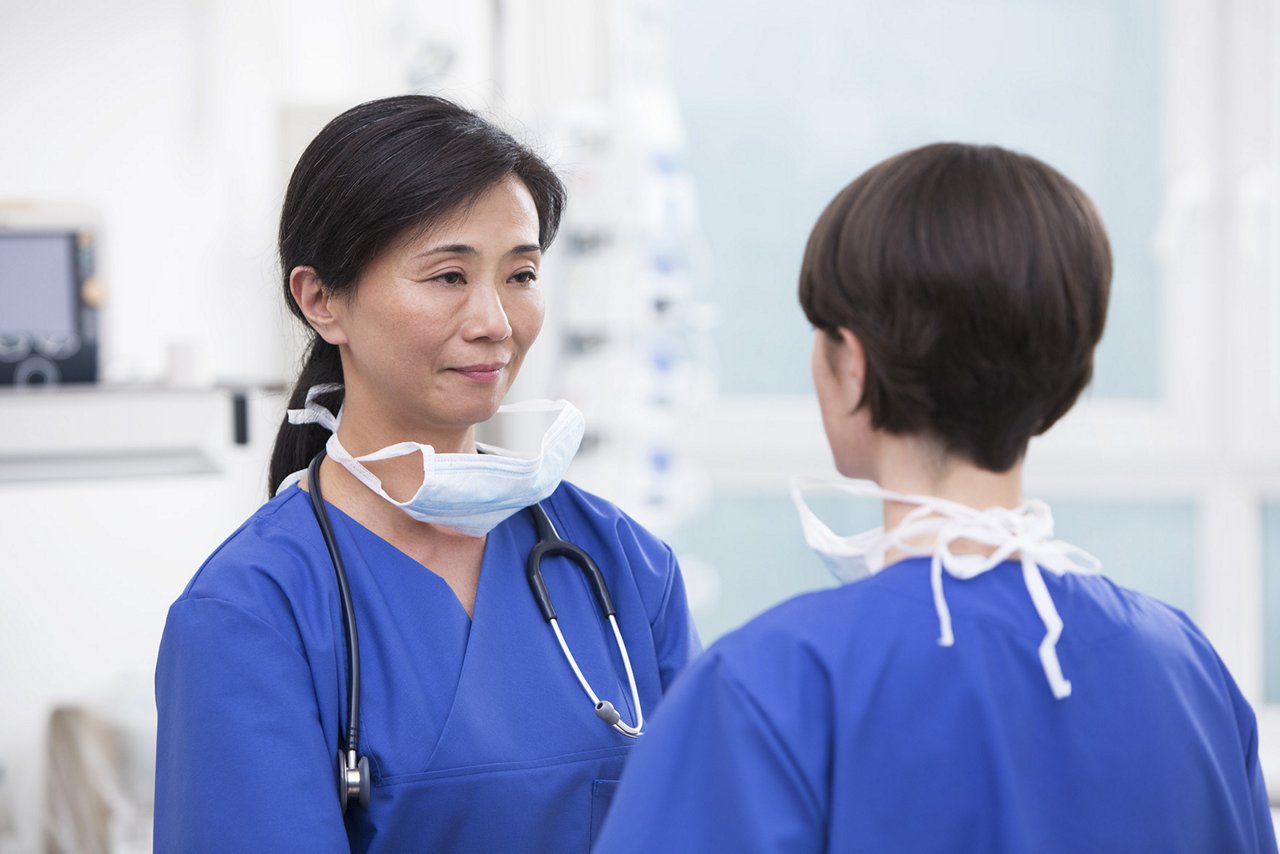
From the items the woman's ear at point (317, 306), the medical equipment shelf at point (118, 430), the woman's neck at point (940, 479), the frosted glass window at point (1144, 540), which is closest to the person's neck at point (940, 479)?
the woman's neck at point (940, 479)

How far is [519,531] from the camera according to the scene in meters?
1.28

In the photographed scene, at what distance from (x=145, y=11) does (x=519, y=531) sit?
1570 millimetres

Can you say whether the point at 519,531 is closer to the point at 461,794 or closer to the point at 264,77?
the point at 461,794

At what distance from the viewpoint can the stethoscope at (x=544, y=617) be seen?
3.42ft

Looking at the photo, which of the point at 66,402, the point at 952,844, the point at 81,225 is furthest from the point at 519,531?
the point at 81,225

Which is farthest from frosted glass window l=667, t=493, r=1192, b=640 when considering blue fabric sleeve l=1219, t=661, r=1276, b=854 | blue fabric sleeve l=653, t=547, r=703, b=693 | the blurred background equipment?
blue fabric sleeve l=1219, t=661, r=1276, b=854

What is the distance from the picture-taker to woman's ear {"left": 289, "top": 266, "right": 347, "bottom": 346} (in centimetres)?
118

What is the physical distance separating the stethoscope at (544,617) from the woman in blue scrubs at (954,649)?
320 mm

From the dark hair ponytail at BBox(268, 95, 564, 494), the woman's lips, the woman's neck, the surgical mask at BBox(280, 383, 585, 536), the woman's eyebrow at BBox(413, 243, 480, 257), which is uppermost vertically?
the dark hair ponytail at BBox(268, 95, 564, 494)

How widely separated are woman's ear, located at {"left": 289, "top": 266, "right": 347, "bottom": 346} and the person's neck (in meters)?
0.57

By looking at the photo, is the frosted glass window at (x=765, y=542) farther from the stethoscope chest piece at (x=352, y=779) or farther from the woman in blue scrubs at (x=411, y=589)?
the stethoscope chest piece at (x=352, y=779)

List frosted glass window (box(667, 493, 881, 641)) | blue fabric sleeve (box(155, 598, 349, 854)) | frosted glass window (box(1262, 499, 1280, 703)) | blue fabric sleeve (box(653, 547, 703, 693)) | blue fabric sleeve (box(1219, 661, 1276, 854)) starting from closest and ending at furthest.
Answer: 1. blue fabric sleeve (box(1219, 661, 1276, 854))
2. blue fabric sleeve (box(155, 598, 349, 854))
3. blue fabric sleeve (box(653, 547, 703, 693))
4. frosted glass window (box(1262, 499, 1280, 703))
5. frosted glass window (box(667, 493, 881, 641))

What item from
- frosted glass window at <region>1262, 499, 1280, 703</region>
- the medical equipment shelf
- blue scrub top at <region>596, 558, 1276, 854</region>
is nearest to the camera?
blue scrub top at <region>596, 558, 1276, 854</region>

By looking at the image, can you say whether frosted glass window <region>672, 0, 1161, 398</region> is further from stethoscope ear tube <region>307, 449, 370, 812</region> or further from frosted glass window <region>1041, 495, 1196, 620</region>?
stethoscope ear tube <region>307, 449, 370, 812</region>
